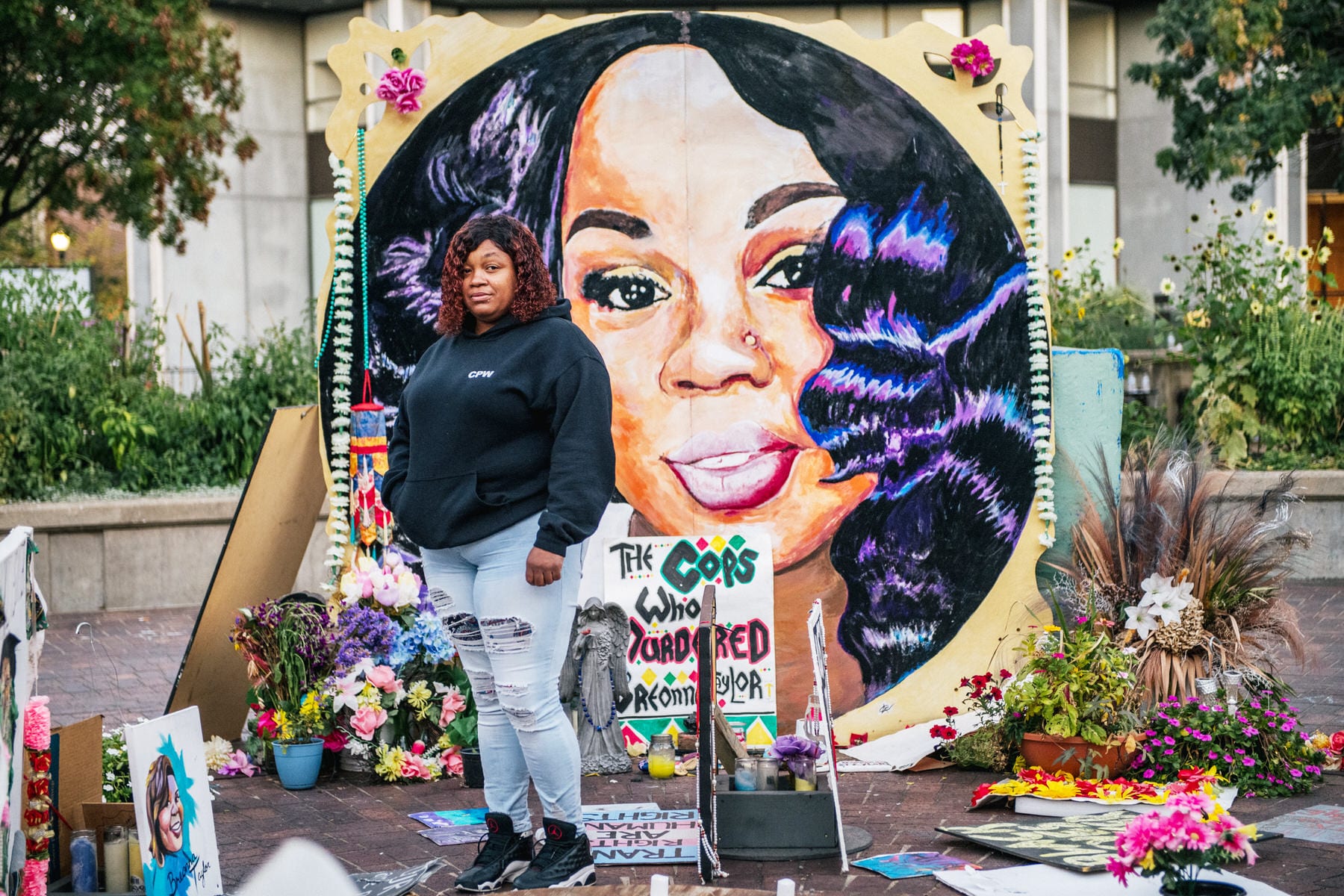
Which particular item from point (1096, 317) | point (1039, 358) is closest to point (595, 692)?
point (1039, 358)

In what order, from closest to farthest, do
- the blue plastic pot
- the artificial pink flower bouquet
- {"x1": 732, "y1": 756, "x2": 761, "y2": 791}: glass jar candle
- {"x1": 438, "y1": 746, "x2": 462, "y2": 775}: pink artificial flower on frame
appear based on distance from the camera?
1. the artificial pink flower bouquet
2. {"x1": 732, "y1": 756, "x2": 761, "y2": 791}: glass jar candle
3. the blue plastic pot
4. {"x1": 438, "y1": 746, "x2": 462, "y2": 775}: pink artificial flower on frame

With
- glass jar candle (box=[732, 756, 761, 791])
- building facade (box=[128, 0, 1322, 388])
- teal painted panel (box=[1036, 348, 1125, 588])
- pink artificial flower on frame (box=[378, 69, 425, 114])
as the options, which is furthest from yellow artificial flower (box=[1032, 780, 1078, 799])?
building facade (box=[128, 0, 1322, 388])

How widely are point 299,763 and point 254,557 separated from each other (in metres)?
0.96

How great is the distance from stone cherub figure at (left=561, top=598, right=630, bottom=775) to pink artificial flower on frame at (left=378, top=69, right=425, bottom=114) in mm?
2169

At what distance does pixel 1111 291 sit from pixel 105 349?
9.40 meters

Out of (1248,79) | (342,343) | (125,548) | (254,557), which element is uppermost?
(1248,79)

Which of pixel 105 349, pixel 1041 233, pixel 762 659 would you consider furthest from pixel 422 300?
pixel 105 349

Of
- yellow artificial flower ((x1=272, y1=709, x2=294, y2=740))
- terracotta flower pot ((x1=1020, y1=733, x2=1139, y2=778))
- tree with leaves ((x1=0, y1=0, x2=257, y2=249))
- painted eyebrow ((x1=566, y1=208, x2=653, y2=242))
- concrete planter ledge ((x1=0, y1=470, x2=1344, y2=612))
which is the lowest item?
terracotta flower pot ((x1=1020, y1=733, x2=1139, y2=778))

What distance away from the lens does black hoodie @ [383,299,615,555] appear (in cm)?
379

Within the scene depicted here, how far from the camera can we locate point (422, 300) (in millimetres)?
5969

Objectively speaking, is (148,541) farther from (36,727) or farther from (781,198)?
(36,727)

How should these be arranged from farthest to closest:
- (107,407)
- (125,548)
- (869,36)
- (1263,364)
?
(869,36) < (107,407) < (1263,364) < (125,548)

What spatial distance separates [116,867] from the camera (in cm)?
373

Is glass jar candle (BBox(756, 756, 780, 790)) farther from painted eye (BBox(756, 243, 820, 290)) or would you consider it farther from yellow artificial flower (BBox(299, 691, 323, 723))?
painted eye (BBox(756, 243, 820, 290))
